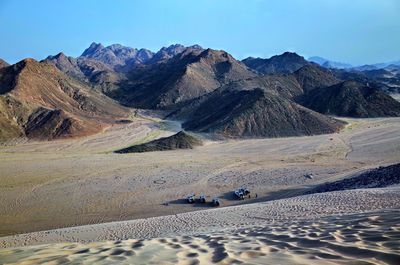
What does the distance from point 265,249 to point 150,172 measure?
87.2ft

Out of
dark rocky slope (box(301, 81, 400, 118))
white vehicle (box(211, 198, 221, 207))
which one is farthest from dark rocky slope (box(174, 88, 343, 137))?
white vehicle (box(211, 198, 221, 207))

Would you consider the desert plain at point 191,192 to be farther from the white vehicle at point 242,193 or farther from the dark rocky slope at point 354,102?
the dark rocky slope at point 354,102

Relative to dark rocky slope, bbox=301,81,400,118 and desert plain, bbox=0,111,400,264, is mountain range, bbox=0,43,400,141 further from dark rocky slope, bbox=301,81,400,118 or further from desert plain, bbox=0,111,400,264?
desert plain, bbox=0,111,400,264

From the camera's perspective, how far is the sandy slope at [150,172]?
23.0m

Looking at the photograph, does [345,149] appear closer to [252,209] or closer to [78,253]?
[252,209]

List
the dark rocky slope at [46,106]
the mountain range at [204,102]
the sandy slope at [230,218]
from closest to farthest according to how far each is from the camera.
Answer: the sandy slope at [230,218], the mountain range at [204,102], the dark rocky slope at [46,106]

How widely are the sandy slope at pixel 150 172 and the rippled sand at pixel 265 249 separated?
549 inches

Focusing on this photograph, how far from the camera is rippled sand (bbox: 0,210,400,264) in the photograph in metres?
5.83

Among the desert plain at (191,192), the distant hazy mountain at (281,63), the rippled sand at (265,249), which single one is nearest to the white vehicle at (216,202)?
the desert plain at (191,192)

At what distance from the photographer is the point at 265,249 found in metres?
6.72

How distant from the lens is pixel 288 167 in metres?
32.7

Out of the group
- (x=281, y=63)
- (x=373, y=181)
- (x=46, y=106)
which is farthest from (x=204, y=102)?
(x=281, y=63)

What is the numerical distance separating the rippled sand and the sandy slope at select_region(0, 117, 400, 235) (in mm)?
13949

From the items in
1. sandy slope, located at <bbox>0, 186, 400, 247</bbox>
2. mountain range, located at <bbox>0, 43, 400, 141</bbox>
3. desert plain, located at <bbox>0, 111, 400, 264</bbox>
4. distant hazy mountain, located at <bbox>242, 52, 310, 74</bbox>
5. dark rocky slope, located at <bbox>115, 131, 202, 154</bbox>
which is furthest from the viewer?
distant hazy mountain, located at <bbox>242, 52, 310, 74</bbox>
